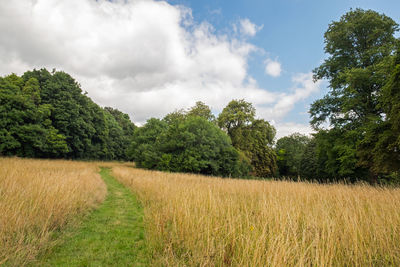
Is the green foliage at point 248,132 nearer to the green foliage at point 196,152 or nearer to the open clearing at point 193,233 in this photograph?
the green foliage at point 196,152

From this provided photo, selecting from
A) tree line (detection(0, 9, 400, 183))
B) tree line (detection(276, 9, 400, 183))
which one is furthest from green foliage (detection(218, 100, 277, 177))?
tree line (detection(276, 9, 400, 183))

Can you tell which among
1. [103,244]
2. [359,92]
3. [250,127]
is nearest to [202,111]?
[250,127]

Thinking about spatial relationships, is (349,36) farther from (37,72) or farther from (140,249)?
(37,72)

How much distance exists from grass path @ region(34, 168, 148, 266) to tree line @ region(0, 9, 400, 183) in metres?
12.4

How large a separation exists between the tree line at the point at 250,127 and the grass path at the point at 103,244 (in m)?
12.4

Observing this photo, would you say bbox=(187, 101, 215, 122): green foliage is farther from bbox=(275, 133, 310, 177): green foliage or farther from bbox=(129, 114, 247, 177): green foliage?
bbox=(275, 133, 310, 177): green foliage

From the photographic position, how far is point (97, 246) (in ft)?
11.7

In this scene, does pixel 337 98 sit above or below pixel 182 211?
above

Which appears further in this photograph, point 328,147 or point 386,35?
point 328,147

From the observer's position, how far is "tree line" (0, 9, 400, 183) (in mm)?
12047

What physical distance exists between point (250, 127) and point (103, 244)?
30752 millimetres

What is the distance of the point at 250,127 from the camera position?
32062 millimetres

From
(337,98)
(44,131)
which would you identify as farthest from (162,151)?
(337,98)

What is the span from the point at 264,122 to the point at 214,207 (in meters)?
32.2
